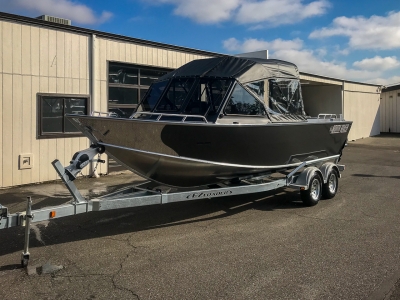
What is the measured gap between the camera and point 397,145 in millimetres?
20703

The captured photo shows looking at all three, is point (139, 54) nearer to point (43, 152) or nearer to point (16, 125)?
point (43, 152)

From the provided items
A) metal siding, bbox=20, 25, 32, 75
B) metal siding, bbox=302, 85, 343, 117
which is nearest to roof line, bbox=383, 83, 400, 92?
metal siding, bbox=302, 85, 343, 117

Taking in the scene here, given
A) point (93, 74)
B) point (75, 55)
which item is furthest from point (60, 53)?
point (93, 74)

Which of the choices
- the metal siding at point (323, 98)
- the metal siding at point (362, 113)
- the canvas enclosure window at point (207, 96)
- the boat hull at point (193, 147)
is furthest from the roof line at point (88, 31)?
the metal siding at point (362, 113)

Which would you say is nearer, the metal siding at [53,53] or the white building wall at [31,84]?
the white building wall at [31,84]

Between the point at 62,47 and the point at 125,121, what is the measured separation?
545 centimetres

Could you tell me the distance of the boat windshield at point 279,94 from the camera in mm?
7177

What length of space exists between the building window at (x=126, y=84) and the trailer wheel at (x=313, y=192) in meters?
5.35

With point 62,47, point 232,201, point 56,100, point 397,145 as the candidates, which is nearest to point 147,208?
point 232,201

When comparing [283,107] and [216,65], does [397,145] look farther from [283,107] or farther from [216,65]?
[216,65]

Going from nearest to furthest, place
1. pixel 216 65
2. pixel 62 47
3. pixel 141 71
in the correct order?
pixel 216 65
pixel 62 47
pixel 141 71

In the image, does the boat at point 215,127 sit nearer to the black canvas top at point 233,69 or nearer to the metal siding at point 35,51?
the black canvas top at point 233,69

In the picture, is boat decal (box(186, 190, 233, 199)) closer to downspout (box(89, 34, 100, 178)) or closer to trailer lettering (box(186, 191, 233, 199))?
trailer lettering (box(186, 191, 233, 199))

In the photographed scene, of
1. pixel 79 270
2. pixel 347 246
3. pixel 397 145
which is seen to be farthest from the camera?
pixel 397 145
